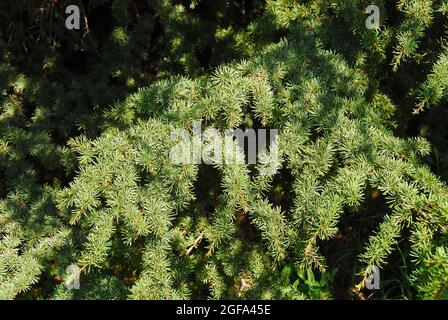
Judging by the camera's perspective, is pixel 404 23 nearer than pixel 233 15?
Yes

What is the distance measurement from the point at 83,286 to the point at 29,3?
1309mm

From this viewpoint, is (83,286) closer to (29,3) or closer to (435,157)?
(29,3)

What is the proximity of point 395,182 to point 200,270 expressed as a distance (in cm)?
71

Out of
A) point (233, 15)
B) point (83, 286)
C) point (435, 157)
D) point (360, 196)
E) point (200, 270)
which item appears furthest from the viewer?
point (233, 15)

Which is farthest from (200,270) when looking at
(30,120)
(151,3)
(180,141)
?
(151,3)

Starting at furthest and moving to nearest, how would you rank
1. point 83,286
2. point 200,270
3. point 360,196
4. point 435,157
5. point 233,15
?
point 233,15 → point 435,157 → point 200,270 → point 83,286 → point 360,196

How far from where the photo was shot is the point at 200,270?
5.56 feet

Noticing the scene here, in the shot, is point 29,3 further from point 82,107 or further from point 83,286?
point 83,286

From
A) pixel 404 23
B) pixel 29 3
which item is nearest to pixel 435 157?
pixel 404 23

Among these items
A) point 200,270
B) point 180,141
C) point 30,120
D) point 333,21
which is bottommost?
point 200,270

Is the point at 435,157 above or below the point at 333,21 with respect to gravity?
below

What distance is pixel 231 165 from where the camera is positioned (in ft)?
4.54

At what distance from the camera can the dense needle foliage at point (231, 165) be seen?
137 cm

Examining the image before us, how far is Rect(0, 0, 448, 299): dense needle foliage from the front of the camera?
1374 mm
